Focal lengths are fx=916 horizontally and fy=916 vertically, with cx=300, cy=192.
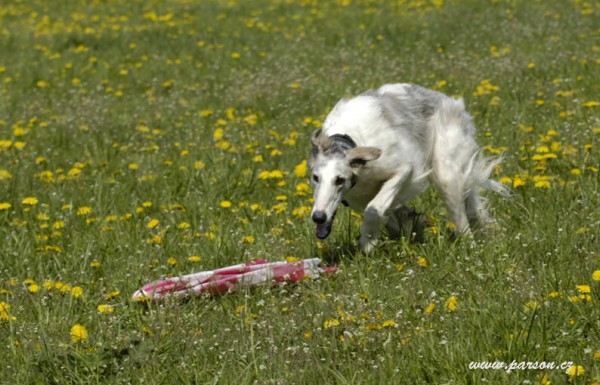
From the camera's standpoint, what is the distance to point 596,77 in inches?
331

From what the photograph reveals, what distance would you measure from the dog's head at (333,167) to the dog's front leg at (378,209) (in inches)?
8.2

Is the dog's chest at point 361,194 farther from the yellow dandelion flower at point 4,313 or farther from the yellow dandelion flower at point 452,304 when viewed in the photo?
the yellow dandelion flower at point 4,313

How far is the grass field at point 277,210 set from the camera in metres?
3.94

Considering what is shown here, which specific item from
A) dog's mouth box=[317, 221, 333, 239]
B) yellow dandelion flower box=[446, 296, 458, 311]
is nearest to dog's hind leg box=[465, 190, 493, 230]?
dog's mouth box=[317, 221, 333, 239]

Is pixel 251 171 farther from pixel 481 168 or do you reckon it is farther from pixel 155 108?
pixel 155 108

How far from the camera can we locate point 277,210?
604 centimetres

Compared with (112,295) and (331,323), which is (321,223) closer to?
(331,323)

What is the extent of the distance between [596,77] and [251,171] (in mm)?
3494

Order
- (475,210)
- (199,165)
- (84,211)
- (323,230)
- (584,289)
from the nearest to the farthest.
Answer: (584,289)
(323,230)
(475,210)
(84,211)
(199,165)

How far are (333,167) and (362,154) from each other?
18 cm

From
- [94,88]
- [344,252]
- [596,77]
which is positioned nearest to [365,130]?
[344,252]

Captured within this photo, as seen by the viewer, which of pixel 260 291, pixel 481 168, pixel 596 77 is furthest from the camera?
pixel 596 77

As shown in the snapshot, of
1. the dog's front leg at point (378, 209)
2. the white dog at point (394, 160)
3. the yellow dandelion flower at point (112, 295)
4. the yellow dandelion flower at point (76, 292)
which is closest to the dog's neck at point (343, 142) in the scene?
the white dog at point (394, 160)

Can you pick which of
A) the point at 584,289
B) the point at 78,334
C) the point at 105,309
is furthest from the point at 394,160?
the point at 78,334
